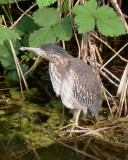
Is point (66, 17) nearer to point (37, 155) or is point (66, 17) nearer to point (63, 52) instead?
point (63, 52)

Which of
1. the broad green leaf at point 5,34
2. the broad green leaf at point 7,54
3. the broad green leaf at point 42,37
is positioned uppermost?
the broad green leaf at point 5,34

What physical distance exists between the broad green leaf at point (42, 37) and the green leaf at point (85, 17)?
1.69 ft

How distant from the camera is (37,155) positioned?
3633 millimetres

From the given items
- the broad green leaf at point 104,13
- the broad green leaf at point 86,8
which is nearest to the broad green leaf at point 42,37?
the broad green leaf at point 86,8

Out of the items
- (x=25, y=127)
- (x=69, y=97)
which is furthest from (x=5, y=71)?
(x=69, y=97)

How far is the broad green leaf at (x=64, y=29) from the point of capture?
165 inches

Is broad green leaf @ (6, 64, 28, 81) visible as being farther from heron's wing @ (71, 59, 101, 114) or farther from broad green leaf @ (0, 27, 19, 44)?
heron's wing @ (71, 59, 101, 114)

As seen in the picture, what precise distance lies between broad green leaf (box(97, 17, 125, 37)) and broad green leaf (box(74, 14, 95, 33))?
107mm

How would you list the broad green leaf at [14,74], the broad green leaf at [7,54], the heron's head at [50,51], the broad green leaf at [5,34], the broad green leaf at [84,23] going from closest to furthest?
1. the broad green leaf at [84,23]
2. the heron's head at [50,51]
3. the broad green leaf at [5,34]
4. the broad green leaf at [7,54]
5. the broad green leaf at [14,74]

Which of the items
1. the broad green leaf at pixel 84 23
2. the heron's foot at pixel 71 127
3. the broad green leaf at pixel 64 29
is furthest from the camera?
the broad green leaf at pixel 64 29

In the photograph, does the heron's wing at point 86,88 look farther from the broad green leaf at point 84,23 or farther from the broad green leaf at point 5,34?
the broad green leaf at point 5,34

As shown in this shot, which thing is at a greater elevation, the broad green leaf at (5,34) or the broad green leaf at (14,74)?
the broad green leaf at (5,34)

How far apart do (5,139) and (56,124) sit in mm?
705

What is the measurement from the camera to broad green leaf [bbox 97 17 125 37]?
3.80 meters
